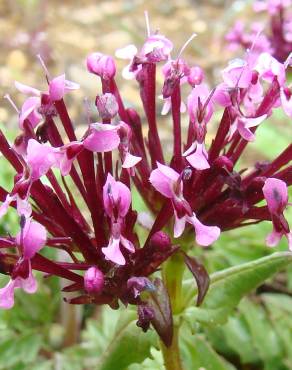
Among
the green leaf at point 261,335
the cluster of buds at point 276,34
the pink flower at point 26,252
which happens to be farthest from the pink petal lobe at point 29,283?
the cluster of buds at point 276,34

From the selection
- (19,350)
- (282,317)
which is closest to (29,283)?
(19,350)

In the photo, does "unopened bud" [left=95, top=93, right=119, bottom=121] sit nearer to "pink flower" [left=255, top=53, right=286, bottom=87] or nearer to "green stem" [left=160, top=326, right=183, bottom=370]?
"pink flower" [left=255, top=53, right=286, bottom=87]

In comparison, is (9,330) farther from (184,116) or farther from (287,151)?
(184,116)

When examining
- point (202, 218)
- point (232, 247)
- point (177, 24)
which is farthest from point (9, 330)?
point (177, 24)

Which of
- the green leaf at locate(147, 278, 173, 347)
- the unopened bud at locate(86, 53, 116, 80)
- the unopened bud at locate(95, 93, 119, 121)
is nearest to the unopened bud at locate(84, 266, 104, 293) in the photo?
the green leaf at locate(147, 278, 173, 347)

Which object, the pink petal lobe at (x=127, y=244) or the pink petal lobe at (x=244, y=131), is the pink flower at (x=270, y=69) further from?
the pink petal lobe at (x=127, y=244)

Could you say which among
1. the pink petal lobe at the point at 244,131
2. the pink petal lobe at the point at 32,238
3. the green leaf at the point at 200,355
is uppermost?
the pink petal lobe at the point at 244,131
